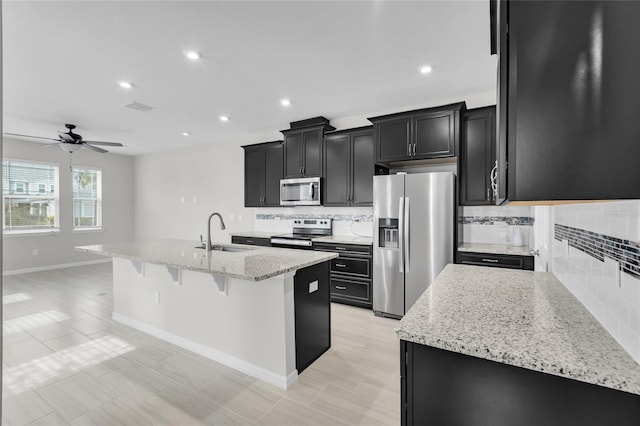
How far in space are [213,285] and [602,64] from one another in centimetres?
270

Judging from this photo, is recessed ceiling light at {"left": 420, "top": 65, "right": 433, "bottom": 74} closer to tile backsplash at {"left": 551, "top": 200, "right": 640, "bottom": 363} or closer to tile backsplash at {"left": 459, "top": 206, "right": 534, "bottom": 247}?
tile backsplash at {"left": 459, "top": 206, "right": 534, "bottom": 247}

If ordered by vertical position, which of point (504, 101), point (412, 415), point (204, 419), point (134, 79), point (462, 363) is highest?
point (134, 79)

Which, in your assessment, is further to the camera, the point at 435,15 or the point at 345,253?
the point at 345,253

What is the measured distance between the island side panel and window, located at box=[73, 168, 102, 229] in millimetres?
4758

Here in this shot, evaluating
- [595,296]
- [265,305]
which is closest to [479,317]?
[595,296]

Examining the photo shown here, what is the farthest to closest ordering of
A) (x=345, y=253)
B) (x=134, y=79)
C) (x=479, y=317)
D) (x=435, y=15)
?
(x=345, y=253)
(x=134, y=79)
(x=435, y=15)
(x=479, y=317)

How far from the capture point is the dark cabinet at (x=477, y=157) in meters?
3.43

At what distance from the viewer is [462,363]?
1074mm

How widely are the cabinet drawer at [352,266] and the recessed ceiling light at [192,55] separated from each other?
2767 mm

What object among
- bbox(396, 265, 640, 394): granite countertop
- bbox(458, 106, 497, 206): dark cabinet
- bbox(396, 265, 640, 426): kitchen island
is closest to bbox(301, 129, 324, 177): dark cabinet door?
bbox(458, 106, 497, 206): dark cabinet

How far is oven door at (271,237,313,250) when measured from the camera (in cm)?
438

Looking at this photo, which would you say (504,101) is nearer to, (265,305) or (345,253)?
(265,305)

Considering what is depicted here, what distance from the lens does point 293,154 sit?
4852 millimetres

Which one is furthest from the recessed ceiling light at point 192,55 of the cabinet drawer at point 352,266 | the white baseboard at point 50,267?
the white baseboard at point 50,267
